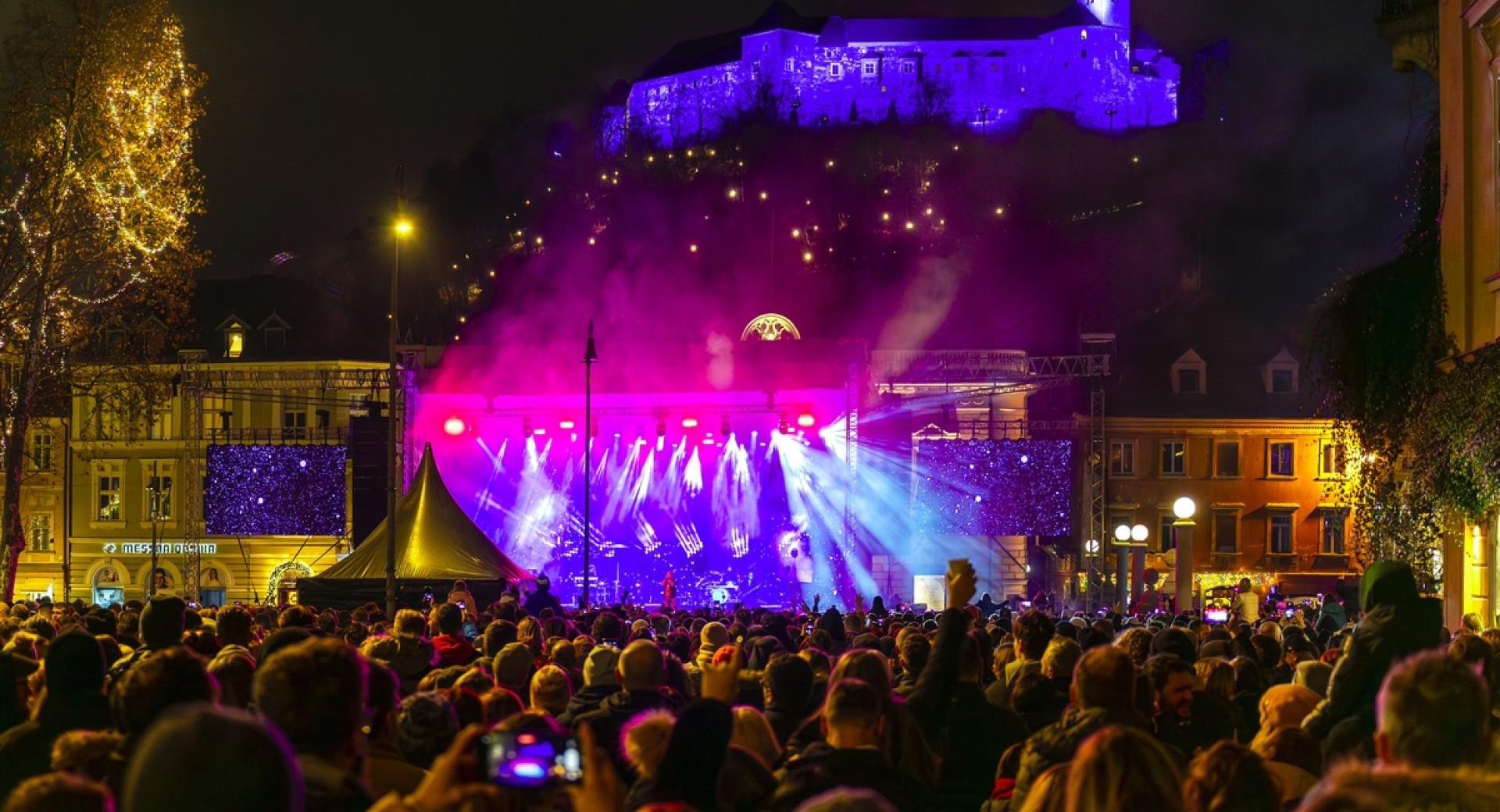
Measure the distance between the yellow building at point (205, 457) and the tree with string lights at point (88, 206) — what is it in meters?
21.0

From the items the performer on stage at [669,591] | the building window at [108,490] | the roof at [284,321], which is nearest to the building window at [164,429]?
the building window at [108,490]

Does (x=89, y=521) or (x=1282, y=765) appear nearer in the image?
(x=1282, y=765)

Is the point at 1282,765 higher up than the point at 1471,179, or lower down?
lower down

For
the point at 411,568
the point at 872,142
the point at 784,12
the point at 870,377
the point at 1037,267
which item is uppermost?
the point at 784,12

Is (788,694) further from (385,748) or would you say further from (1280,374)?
(1280,374)

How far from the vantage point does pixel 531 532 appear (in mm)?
43281

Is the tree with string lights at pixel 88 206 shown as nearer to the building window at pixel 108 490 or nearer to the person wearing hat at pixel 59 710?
the person wearing hat at pixel 59 710

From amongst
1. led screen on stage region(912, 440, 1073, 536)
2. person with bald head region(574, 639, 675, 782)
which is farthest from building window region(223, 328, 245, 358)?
person with bald head region(574, 639, 675, 782)

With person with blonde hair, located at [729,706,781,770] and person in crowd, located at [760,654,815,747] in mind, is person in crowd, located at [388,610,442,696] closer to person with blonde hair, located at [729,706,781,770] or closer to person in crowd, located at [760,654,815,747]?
person in crowd, located at [760,654,815,747]

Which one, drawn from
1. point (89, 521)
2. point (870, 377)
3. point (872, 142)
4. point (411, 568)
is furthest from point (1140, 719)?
point (872, 142)

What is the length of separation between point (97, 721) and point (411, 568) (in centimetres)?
1996

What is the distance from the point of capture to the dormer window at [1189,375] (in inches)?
2173

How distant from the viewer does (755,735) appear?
6035mm

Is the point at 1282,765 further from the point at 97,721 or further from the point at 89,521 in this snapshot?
the point at 89,521
